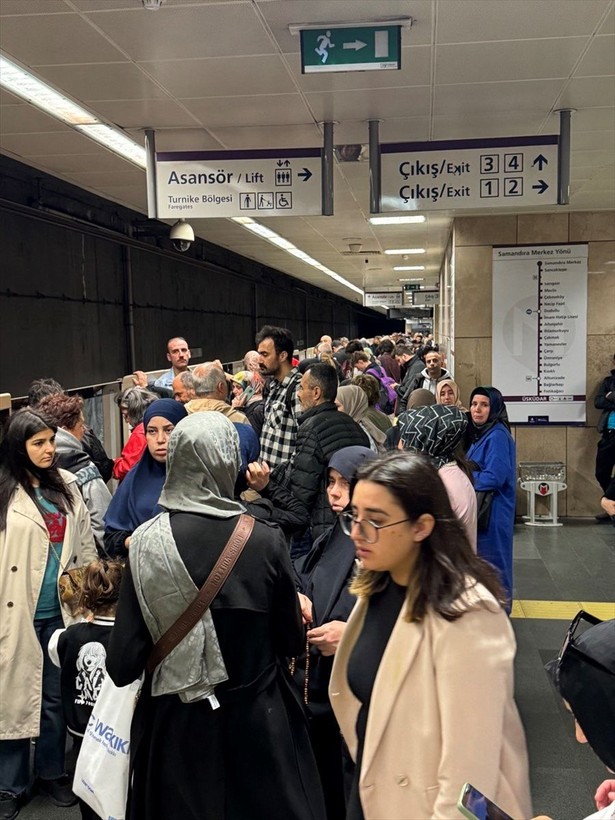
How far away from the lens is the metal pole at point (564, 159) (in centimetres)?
447

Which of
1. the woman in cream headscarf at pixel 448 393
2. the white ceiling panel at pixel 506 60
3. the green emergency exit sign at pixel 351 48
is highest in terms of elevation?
the white ceiling panel at pixel 506 60

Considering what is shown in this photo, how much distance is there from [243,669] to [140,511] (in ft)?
4.22

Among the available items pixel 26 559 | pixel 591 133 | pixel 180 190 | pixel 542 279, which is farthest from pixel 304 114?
pixel 542 279

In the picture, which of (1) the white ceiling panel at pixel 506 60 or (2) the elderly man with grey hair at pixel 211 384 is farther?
(2) the elderly man with grey hair at pixel 211 384

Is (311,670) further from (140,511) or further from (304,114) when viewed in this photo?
(304,114)

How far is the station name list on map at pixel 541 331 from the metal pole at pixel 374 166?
357 cm

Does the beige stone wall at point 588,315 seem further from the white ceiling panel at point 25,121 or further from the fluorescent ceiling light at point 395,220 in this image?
the white ceiling panel at point 25,121

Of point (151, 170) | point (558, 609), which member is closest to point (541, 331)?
point (558, 609)

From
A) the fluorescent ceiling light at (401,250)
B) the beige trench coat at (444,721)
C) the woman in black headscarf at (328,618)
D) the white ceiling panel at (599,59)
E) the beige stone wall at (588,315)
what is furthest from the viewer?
the fluorescent ceiling light at (401,250)

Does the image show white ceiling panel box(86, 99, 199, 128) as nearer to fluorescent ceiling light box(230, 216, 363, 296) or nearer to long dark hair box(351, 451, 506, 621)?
fluorescent ceiling light box(230, 216, 363, 296)

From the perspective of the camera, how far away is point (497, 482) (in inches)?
165

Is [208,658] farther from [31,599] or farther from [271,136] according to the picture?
[271,136]

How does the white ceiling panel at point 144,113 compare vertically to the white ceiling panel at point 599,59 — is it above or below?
above

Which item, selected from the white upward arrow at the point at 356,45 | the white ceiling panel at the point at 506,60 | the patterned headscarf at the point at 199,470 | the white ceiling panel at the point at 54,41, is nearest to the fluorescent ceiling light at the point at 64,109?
the white ceiling panel at the point at 54,41
